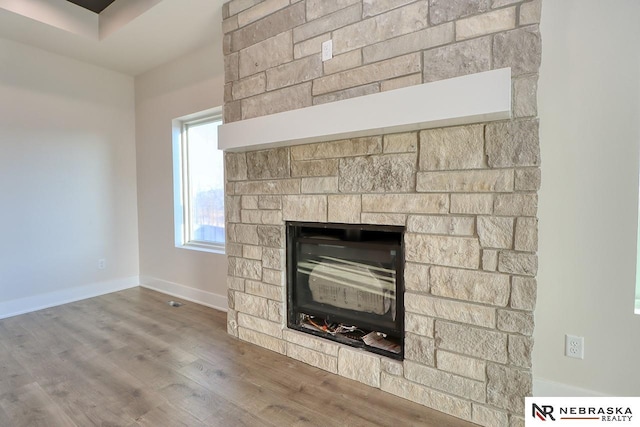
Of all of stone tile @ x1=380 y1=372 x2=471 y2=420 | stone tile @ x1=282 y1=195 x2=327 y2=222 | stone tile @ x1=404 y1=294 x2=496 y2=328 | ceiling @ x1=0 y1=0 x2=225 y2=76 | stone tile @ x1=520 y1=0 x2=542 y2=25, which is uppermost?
ceiling @ x1=0 y1=0 x2=225 y2=76

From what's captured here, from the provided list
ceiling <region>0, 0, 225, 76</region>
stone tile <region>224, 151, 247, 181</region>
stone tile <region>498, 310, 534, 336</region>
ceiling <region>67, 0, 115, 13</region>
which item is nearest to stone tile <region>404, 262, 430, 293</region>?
stone tile <region>498, 310, 534, 336</region>

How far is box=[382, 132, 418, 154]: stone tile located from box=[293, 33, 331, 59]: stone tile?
2.48 ft

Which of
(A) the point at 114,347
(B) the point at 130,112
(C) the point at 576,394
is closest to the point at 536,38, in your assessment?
(C) the point at 576,394

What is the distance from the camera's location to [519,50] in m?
1.44

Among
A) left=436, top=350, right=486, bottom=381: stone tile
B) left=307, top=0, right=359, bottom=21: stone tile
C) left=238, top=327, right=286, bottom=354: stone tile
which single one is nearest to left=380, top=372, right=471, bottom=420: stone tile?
left=436, top=350, right=486, bottom=381: stone tile

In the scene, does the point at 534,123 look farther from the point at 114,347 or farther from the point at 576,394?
the point at 114,347

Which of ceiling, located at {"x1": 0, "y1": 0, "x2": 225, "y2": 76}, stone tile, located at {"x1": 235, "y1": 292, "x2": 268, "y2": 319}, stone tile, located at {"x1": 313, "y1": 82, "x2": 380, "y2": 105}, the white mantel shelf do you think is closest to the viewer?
the white mantel shelf

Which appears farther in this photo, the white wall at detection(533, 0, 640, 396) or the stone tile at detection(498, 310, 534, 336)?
the white wall at detection(533, 0, 640, 396)

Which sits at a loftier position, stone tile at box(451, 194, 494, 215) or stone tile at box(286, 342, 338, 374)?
stone tile at box(451, 194, 494, 215)

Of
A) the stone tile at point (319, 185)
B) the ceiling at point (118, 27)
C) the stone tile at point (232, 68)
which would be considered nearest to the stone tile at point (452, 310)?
the stone tile at point (319, 185)

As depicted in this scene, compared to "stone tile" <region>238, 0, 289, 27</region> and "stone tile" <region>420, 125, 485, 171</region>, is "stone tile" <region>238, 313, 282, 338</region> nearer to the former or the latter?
"stone tile" <region>420, 125, 485, 171</region>

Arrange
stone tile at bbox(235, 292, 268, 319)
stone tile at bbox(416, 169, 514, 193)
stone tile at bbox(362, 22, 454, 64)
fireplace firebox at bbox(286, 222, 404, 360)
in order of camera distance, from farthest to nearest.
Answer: stone tile at bbox(235, 292, 268, 319)
fireplace firebox at bbox(286, 222, 404, 360)
stone tile at bbox(362, 22, 454, 64)
stone tile at bbox(416, 169, 514, 193)

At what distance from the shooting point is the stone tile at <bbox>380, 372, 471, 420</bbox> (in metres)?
1.63

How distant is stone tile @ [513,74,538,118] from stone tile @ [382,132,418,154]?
0.47 m
